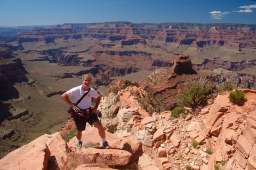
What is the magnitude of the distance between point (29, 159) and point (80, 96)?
2.34 metres

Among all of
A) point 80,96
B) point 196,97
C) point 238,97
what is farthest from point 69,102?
point 196,97

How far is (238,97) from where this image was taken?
38.6 ft

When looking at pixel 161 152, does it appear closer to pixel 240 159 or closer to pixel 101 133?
pixel 101 133

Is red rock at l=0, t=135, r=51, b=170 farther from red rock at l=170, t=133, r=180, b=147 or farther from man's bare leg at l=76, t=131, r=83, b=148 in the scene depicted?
red rock at l=170, t=133, r=180, b=147

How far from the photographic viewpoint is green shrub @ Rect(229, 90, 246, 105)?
1175 centimetres

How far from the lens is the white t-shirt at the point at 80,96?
9.85 metres

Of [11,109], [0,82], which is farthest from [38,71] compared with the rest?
[11,109]

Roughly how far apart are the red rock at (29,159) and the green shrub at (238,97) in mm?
6341

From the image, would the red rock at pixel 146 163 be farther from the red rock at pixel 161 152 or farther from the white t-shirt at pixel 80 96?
the white t-shirt at pixel 80 96

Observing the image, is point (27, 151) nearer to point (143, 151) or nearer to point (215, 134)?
point (143, 151)

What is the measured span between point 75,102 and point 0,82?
387 ft

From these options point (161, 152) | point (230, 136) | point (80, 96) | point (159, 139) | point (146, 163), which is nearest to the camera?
point (80, 96)

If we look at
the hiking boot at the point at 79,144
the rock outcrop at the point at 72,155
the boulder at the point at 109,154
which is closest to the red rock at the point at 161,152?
the rock outcrop at the point at 72,155

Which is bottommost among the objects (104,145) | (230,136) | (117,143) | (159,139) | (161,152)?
(161,152)
